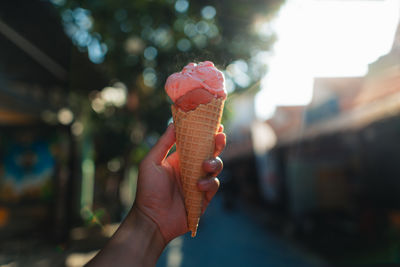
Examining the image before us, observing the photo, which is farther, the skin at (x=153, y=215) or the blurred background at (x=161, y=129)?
the blurred background at (x=161, y=129)

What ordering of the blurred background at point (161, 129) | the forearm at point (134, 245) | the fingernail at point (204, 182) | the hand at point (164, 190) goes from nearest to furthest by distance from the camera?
the forearm at point (134, 245) → the hand at point (164, 190) → the fingernail at point (204, 182) → the blurred background at point (161, 129)

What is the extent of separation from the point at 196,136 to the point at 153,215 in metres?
0.68

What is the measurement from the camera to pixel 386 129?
5.83 meters

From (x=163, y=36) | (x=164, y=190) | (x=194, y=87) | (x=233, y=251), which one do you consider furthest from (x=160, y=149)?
(x=163, y=36)

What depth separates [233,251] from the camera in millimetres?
6844

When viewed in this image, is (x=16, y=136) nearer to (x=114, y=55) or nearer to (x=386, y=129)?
(x=114, y=55)

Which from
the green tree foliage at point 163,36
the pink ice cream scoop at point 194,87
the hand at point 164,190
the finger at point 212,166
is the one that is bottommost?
the hand at point 164,190

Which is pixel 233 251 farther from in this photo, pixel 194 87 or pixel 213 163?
pixel 194 87

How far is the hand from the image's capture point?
175 centimetres

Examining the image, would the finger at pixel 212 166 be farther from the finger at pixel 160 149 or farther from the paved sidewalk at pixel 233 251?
the paved sidewalk at pixel 233 251

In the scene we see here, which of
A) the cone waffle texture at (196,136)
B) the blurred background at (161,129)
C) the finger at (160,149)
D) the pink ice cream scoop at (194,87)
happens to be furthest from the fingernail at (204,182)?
the blurred background at (161,129)

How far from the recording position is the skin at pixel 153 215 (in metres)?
1.54

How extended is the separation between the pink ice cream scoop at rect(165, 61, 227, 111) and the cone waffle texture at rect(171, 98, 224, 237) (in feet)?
0.16

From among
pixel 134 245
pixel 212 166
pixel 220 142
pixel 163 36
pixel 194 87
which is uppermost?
pixel 163 36
